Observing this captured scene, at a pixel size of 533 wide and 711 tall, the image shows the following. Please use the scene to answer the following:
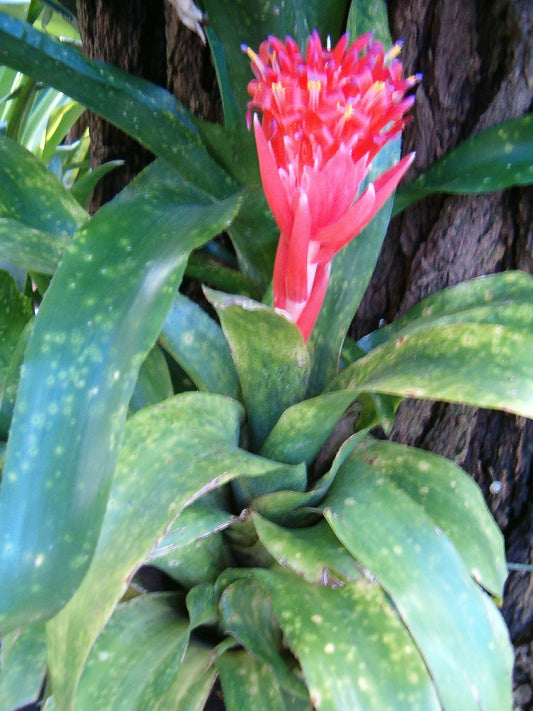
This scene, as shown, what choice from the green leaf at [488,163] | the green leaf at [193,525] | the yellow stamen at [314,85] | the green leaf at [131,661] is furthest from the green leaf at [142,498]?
the green leaf at [488,163]

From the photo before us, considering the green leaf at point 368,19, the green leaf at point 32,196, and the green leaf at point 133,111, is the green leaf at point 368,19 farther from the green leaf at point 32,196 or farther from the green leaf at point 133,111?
the green leaf at point 32,196

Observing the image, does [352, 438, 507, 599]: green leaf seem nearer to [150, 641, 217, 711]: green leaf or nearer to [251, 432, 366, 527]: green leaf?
[251, 432, 366, 527]: green leaf

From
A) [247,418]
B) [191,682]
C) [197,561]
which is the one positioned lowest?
[191,682]

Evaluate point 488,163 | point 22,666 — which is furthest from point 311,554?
point 488,163

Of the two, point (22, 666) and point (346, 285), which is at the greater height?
point (346, 285)

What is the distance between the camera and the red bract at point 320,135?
327 millimetres

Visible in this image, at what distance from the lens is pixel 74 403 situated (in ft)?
0.92

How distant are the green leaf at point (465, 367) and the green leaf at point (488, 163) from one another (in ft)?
0.70

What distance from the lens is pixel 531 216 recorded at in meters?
0.54

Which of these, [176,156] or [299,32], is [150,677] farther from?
[299,32]

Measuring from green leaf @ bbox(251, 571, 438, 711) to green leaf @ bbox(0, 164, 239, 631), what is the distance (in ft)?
0.55

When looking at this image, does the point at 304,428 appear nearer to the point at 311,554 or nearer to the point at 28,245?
the point at 311,554

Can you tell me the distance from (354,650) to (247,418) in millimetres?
190

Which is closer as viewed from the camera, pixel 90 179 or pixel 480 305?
pixel 480 305
